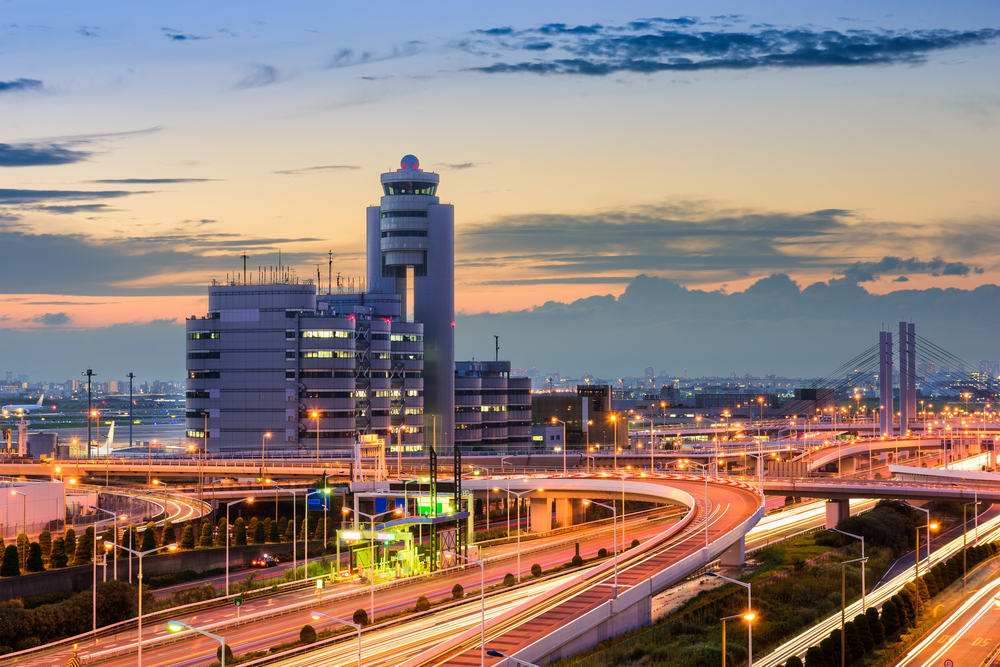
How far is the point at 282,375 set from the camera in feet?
543

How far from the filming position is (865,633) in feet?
238

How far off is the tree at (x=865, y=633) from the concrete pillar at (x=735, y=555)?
73.5 ft

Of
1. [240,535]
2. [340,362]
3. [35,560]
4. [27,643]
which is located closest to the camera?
[27,643]

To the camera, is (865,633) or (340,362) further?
(340,362)

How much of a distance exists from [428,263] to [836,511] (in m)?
89.5

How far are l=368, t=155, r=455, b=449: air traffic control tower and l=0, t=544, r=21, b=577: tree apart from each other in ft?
384

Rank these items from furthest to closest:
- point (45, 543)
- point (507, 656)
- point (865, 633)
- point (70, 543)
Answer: point (70, 543) < point (45, 543) < point (865, 633) < point (507, 656)

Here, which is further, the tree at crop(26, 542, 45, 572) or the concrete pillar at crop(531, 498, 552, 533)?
the concrete pillar at crop(531, 498, 552, 533)

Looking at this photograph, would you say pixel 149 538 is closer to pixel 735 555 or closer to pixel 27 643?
pixel 27 643

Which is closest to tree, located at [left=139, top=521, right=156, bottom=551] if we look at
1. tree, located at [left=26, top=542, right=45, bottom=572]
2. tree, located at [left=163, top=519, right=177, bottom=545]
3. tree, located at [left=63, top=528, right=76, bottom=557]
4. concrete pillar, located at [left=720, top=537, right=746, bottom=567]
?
tree, located at [left=163, top=519, right=177, bottom=545]

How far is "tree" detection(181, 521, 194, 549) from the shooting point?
94125 millimetres

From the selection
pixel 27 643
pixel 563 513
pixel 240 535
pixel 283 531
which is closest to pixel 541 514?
pixel 563 513

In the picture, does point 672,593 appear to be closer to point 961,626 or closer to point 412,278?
point 961,626

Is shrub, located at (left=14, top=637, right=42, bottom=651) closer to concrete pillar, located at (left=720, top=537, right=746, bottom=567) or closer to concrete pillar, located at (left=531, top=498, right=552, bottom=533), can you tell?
concrete pillar, located at (left=720, top=537, right=746, bottom=567)
